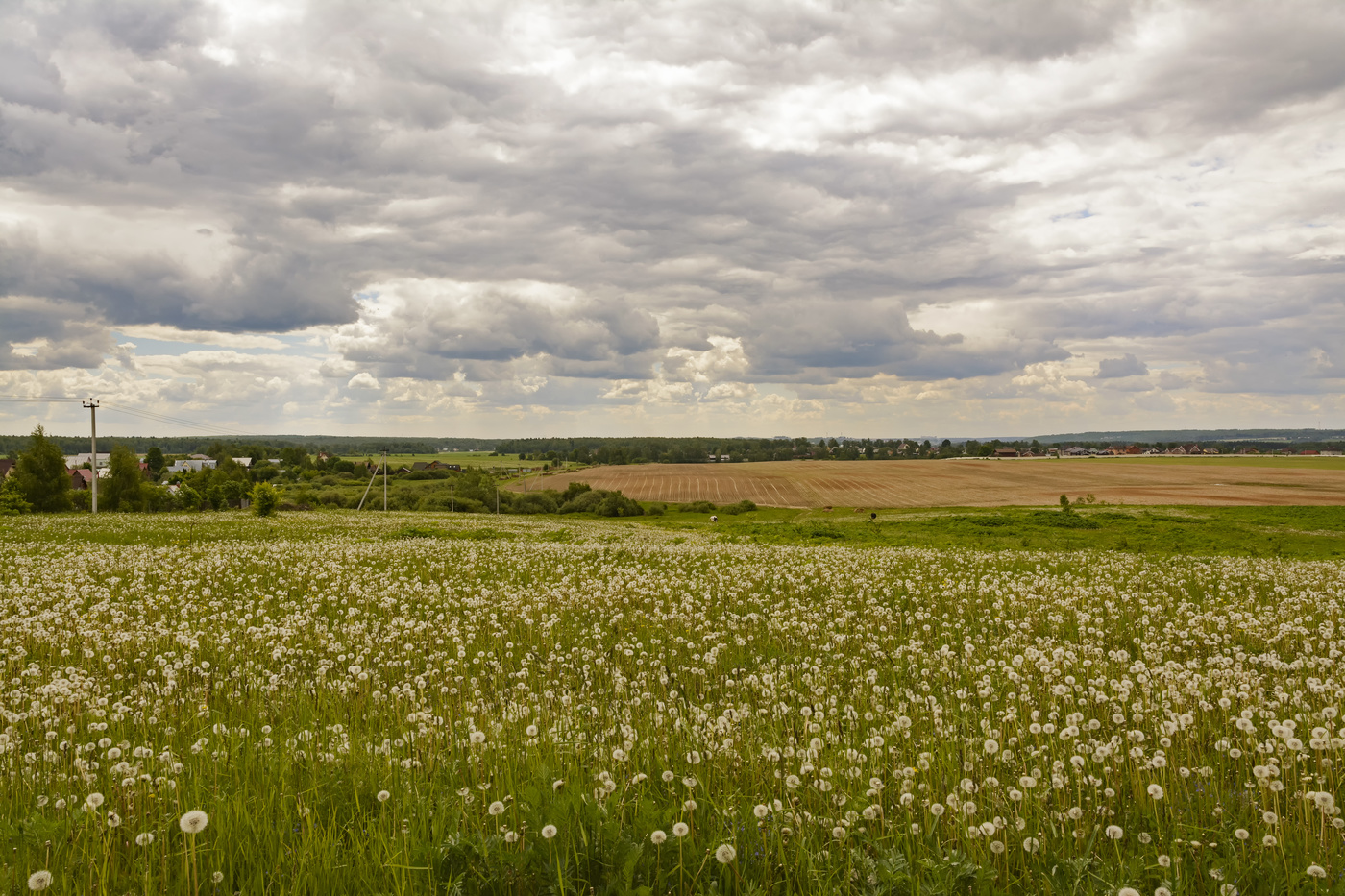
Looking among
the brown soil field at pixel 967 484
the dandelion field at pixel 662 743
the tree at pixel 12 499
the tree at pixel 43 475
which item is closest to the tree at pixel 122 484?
the tree at pixel 43 475

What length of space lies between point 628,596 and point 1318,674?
9.85 meters

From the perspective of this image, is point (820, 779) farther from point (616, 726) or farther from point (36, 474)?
point (36, 474)

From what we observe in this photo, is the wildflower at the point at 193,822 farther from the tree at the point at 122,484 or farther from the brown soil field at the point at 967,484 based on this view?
the tree at the point at 122,484

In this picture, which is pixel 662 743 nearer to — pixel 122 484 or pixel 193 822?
pixel 193 822

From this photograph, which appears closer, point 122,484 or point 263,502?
point 263,502

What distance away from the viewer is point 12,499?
72500 millimetres

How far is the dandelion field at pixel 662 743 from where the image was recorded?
3863 millimetres

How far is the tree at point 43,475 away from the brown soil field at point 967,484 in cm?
6387

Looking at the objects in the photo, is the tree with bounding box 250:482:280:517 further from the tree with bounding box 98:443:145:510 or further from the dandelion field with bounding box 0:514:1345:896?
the tree with bounding box 98:443:145:510

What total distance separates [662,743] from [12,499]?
94.9m

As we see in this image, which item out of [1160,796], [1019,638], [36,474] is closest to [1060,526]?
[1019,638]

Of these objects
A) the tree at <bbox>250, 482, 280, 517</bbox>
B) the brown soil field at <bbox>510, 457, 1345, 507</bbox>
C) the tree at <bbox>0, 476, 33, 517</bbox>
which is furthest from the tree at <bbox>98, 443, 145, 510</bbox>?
the brown soil field at <bbox>510, 457, 1345, 507</bbox>

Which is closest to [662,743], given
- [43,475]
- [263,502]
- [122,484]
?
[263,502]

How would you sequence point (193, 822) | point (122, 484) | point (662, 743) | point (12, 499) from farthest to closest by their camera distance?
point (122, 484), point (12, 499), point (662, 743), point (193, 822)
